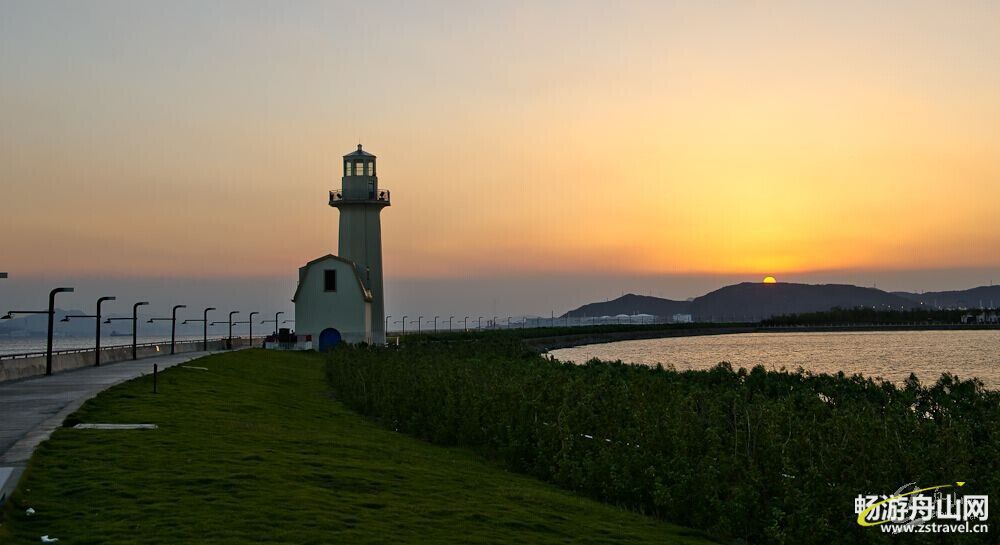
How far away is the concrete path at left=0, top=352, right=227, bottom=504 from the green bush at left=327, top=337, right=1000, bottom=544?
929 centimetres

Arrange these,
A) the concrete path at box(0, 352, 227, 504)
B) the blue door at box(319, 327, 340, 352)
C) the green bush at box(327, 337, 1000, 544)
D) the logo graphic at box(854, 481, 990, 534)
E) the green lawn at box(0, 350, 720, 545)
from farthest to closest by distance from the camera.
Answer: the blue door at box(319, 327, 340, 352) → the green bush at box(327, 337, 1000, 544) → the logo graphic at box(854, 481, 990, 534) → the concrete path at box(0, 352, 227, 504) → the green lawn at box(0, 350, 720, 545)

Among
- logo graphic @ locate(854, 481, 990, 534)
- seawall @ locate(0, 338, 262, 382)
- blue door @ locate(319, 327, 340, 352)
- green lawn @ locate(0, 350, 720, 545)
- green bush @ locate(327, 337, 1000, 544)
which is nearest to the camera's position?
green lawn @ locate(0, 350, 720, 545)

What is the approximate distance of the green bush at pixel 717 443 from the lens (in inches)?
655

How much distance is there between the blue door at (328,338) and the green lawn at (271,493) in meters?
48.9

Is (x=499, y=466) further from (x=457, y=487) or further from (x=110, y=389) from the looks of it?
(x=110, y=389)

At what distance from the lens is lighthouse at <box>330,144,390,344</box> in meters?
77.2

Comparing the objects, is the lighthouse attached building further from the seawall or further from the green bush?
the green bush

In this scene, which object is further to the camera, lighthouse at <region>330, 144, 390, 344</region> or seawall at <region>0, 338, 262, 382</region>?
lighthouse at <region>330, 144, 390, 344</region>

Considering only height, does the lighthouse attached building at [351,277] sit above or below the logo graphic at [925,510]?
above

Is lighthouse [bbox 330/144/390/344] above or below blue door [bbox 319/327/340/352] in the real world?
above

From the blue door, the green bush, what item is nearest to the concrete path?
A: the green bush

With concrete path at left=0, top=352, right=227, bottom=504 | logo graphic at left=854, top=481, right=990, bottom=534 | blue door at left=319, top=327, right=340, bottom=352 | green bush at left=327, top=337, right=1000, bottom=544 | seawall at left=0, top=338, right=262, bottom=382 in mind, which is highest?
blue door at left=319, top=327, right=340, bottom=352

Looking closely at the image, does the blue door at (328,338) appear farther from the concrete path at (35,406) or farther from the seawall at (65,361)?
the concrete path at (35,406)

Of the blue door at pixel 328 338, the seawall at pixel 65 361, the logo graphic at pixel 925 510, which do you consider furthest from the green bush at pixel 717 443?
the blue door at pixel 328 338
